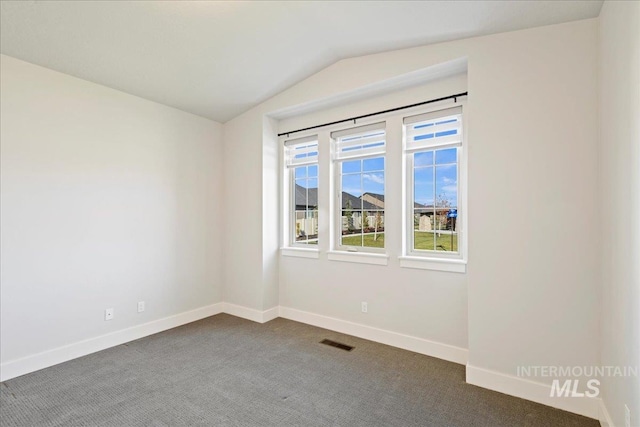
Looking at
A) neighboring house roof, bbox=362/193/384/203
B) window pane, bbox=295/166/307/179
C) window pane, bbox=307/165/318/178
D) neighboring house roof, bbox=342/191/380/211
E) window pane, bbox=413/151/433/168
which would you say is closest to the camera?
window pane, bbox=413/151/433/168

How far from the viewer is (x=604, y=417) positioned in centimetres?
195

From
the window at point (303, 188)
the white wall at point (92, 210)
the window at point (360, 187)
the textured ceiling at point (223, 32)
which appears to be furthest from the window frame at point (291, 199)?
Answer: the white wall at point (92, 210)

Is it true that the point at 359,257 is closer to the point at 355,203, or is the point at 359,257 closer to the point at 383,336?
the point at 355,203

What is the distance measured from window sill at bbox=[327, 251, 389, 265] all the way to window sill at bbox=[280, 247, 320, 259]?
22cm

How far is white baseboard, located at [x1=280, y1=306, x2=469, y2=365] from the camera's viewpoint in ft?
9.37

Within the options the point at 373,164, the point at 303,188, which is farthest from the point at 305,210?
the point at 373,164

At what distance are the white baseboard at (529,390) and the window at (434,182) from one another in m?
1.02

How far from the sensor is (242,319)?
4043 millimetres

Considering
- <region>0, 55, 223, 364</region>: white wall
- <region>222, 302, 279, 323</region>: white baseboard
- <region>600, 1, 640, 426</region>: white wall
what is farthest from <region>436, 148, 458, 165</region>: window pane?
<region>0, 55, 223, 364</region>: white wall

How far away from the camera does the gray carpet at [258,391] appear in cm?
206

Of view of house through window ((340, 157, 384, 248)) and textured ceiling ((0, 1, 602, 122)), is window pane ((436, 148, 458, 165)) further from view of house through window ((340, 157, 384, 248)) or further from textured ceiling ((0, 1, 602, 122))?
textured ceiling ((0, 1, 602, 122))

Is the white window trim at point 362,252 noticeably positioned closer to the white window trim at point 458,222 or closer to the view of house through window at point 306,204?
the white window trim at point 458,222

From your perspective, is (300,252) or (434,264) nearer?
(434,264)

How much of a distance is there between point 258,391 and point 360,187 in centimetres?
230
